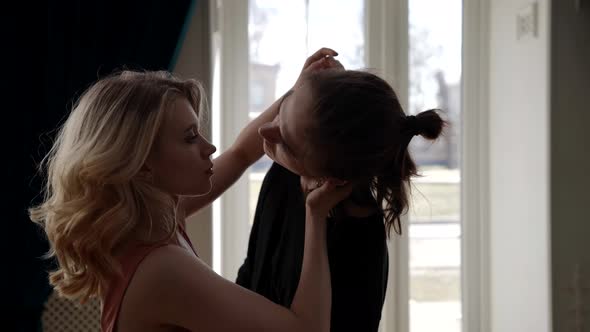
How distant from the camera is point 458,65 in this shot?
2.61 m

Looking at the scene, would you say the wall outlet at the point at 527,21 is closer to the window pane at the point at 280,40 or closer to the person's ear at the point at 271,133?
the window pane at the point at 280,40

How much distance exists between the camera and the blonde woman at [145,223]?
38.8 inches

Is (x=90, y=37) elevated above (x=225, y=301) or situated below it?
above

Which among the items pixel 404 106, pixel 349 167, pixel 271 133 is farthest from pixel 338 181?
pixel 404 106

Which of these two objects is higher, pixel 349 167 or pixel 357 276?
pixel 349 167

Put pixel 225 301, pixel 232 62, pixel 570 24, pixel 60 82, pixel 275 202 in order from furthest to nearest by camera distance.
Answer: pixel 232 62, pixel 570 24, pixel 60 82, pixel 275 202, pixel 225 301

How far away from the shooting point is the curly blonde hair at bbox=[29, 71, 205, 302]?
994 mm

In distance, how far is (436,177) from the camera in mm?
2633

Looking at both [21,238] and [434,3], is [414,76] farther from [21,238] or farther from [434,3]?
[21,238]

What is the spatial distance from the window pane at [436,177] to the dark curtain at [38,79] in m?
1.10

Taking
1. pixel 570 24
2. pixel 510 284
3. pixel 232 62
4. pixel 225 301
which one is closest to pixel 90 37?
pixel 232 62

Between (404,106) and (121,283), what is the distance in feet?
5.52

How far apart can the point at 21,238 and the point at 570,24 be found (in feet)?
6.41

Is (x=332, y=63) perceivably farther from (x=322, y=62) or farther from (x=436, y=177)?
(x=436, y=177)
